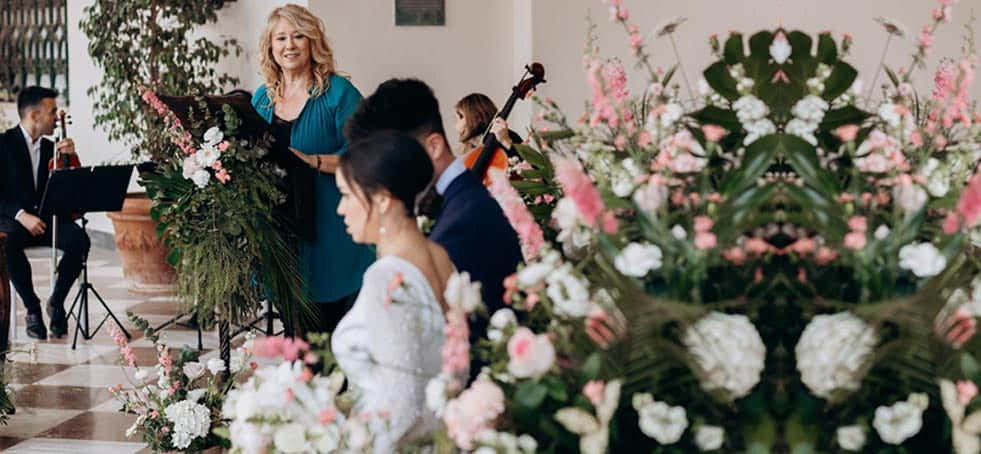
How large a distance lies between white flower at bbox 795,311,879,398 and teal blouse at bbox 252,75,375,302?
3043mm

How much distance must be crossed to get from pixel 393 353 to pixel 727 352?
71cm

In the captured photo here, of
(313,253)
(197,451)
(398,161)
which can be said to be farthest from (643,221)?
(313,253)

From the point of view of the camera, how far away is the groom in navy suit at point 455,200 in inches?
112

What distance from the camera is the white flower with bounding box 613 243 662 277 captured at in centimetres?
166

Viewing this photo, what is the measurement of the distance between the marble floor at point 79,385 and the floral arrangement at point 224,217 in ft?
1.34

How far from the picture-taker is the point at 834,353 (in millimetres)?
1583

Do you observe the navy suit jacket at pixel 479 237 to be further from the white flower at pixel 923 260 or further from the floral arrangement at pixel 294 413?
the white flower at pixel 923 260

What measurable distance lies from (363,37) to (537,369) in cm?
618

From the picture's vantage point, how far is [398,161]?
2316 millimetres

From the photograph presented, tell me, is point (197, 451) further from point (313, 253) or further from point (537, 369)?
point (537, 369)

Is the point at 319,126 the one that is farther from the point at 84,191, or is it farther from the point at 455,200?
the point at 84,191

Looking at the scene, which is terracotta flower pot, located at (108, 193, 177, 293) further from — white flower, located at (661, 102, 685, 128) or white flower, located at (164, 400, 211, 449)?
white flower, located at (661, 102, 685, 128)

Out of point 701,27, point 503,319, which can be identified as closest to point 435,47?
point 701,27

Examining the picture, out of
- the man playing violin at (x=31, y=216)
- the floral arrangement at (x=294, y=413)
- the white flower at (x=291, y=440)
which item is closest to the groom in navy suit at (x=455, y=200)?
the floral arrangement at (x=294, y=413)
